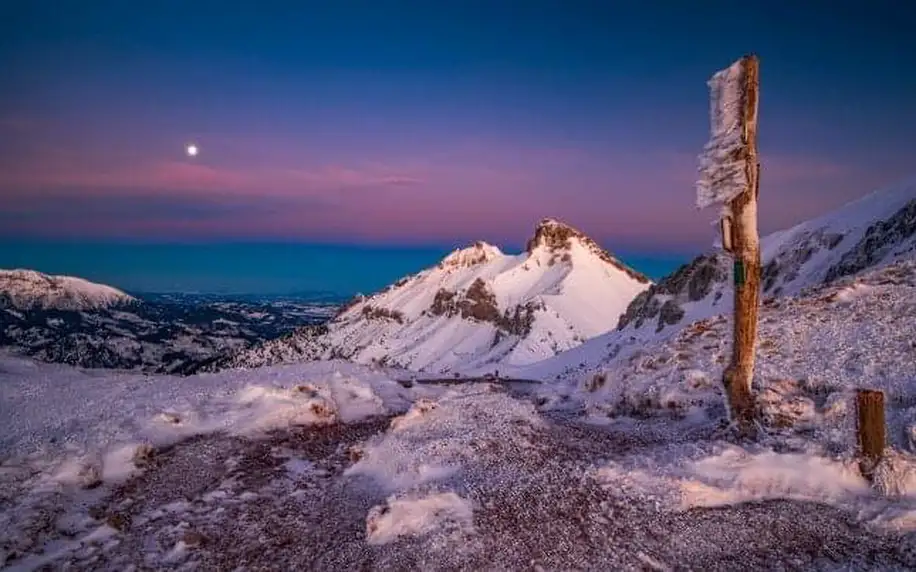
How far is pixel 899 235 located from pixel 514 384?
3146 centimetres

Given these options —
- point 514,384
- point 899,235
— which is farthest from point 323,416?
point 899,235

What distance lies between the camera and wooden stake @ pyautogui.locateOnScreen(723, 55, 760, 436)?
12266 millimetres

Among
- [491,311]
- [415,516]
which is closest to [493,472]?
[415,516]

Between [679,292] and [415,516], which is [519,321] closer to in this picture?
[679,292]

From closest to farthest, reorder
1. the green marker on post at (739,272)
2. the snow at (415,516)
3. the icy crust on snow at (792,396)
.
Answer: the snow at (415,516)
the icy crust on snow at (792,396)
the green marker on post at (739,272)

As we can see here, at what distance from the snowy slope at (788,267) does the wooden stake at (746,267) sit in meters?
22.0

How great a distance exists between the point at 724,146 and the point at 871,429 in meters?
6.31

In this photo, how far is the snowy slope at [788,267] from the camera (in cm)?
4215

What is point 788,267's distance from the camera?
5512 centimetres

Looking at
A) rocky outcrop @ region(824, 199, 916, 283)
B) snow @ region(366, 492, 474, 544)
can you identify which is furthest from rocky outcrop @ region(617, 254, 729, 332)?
snow @ region(366, 492, 474, 544)

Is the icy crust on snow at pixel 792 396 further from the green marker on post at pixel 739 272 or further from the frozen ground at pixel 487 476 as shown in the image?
the green marker on post at pixel 739 272

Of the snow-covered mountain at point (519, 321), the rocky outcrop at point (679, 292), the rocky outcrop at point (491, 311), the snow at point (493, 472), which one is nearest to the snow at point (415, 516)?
the snow at point (493, 472)

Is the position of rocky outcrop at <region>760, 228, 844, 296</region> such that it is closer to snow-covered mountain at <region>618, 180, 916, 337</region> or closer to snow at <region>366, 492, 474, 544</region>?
snow-covered mountain at <region>618, 180, 916, 337</region>

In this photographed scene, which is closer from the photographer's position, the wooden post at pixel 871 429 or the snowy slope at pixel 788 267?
the wooden post at pixel 871 429
